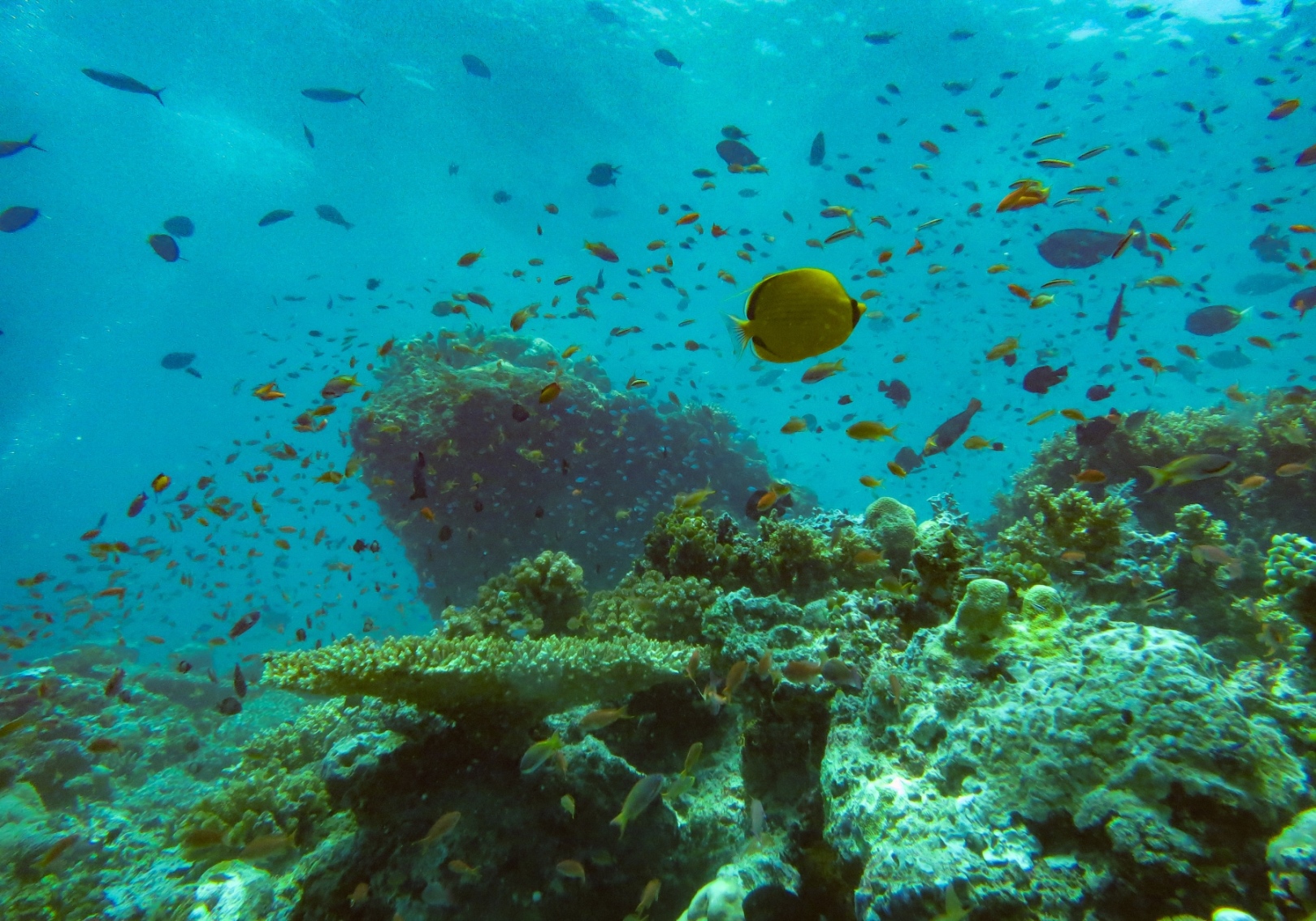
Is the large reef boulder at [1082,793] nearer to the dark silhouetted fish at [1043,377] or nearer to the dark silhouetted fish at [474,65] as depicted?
the dark silhouetted fish at [1043,377]

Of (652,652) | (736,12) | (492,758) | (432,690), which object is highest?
(736,12)

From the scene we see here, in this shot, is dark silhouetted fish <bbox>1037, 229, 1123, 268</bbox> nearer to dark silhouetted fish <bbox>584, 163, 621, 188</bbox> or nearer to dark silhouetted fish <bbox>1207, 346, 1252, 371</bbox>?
dark silhouetted fish <bbox>1207, 346, 1252, 371</bbox>

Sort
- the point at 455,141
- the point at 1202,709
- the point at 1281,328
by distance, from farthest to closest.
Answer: the point at 1281,328 → the point at 455,141 → the point at 1202,709

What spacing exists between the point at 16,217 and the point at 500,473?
911cm

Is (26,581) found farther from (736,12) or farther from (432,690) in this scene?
(736,12)

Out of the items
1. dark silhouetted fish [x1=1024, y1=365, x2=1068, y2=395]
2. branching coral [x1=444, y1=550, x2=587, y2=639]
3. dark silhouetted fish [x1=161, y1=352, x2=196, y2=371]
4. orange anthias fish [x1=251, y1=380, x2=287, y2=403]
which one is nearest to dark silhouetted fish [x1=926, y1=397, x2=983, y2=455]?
dark silhouetted fish [x1=1024, y1=365, x2=1068, y2=395]

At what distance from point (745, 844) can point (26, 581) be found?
657 inches

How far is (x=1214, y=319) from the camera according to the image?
11109 millimetres

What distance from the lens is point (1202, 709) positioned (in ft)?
7.61

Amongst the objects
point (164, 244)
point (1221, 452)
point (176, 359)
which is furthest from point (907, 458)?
point (176, 359)

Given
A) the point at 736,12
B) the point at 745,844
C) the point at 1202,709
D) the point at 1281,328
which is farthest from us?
the point at 1281,328

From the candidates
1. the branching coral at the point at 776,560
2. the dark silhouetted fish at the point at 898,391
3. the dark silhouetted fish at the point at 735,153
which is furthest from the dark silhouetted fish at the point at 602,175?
the branching coral at the point at 776,560

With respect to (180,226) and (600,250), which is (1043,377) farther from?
(180,226)

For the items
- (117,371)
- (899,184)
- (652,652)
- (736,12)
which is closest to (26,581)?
(652,652)
